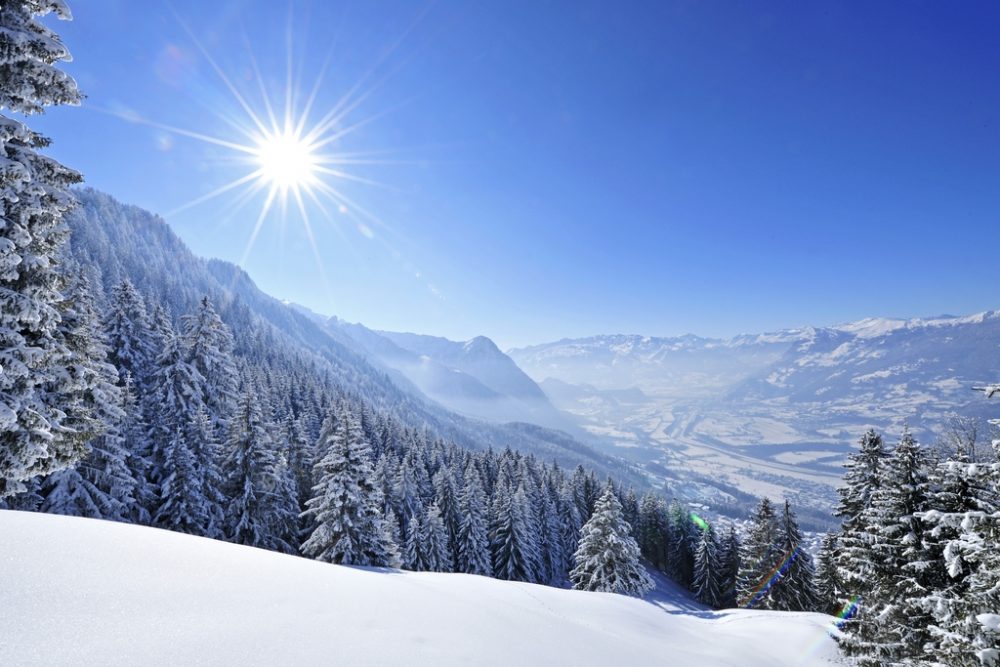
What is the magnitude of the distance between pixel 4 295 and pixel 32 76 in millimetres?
4908

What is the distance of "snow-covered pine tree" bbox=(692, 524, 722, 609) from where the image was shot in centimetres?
5184

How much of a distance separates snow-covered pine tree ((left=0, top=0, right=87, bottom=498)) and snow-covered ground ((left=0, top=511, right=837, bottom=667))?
503cm

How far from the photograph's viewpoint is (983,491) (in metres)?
11.4

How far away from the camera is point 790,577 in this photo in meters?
34.3

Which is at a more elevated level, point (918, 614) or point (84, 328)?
point (84, 328)

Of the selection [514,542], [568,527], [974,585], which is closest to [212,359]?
[514,542]

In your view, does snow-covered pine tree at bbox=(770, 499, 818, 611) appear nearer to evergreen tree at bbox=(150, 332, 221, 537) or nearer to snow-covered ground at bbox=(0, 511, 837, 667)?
snow-covered ground at bbox=(0, 511, 837, 667)

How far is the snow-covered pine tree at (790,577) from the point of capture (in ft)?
112

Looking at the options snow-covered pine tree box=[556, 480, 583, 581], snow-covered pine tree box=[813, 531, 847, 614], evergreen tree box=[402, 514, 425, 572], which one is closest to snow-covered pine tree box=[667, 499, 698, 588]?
snow-covered pine tree box=[556, 480, 583, 581]

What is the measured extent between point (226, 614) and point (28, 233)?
10281 millimetres

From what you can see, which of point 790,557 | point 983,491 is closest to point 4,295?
point 983,491

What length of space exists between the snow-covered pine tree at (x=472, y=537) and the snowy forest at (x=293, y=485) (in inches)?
6.8

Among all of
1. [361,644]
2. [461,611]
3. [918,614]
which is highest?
[361,644]

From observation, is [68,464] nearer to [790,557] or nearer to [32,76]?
[32,76]
